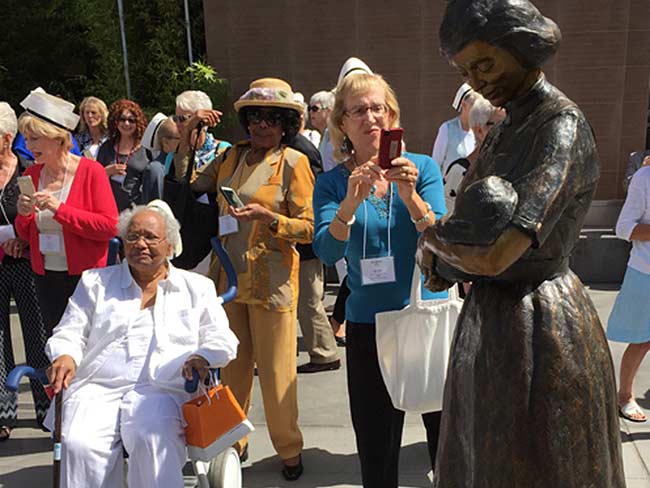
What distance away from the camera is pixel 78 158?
4016 mm

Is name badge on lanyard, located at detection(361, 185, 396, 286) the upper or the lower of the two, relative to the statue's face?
lower

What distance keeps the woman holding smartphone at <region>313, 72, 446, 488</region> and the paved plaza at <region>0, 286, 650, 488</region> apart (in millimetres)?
878

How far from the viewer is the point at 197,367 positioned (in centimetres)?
288

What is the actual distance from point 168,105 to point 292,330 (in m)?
7.32

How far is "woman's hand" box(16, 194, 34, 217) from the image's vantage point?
371 cm

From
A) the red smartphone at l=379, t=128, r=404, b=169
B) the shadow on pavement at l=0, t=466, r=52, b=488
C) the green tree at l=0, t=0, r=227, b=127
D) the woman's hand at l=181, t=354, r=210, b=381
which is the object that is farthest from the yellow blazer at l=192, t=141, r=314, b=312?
the green tree at l=0, t=0, r=227, b=127

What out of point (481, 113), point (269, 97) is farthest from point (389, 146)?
point (481, 113)

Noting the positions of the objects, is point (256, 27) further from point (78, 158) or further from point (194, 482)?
point (194, 482)

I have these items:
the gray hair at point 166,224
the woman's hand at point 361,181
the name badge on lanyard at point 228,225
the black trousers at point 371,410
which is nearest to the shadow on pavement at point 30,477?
the gray hair at point 166,224

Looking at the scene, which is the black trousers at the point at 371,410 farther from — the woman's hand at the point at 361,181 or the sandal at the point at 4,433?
the sandal at the point at 4,433

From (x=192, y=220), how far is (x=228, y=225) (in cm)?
20

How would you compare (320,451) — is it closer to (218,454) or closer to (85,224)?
(218,454)

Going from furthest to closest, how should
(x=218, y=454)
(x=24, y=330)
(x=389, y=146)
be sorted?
(x=24, y=330)
(x=218, y=454)
(x=389, y=146)

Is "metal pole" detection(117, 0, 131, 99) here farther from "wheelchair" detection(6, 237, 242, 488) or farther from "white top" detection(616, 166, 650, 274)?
"white top" detection(616, 166, 650, 274)
